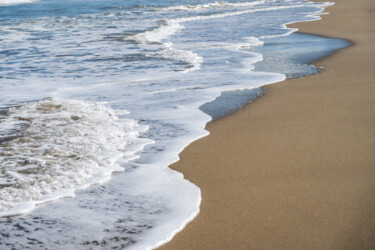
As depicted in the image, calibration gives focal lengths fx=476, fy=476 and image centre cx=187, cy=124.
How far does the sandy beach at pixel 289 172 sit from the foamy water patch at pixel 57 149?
65 cm

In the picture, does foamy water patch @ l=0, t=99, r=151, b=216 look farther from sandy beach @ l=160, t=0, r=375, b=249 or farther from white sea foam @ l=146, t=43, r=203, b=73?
white sea foam @ l=146, t=43, r=203, b=73

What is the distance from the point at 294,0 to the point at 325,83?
75.0 feet

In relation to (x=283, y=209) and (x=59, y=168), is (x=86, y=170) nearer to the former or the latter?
(x=59, y=168)

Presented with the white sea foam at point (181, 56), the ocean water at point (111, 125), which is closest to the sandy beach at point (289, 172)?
the ocean water at point (111, 125)

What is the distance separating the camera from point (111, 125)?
4.94 m

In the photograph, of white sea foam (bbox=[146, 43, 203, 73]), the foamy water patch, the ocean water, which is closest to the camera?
the ocean water

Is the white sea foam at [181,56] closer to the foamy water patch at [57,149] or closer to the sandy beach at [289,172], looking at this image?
the sandy beach at [289,172]

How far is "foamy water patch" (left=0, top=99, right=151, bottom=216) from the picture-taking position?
3428 mm

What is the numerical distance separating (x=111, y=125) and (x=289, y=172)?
6.89 feet

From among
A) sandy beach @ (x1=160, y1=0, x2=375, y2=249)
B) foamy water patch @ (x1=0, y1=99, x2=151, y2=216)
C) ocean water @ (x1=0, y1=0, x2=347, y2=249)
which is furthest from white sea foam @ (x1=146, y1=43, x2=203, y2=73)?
foamy water patch @ (x1=0, y1=99, x2=151, y2=216)

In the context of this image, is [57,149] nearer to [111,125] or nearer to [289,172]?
[111,125]

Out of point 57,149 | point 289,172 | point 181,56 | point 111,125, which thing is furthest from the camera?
point 181,56

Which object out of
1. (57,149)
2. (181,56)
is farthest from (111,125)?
(181,56)

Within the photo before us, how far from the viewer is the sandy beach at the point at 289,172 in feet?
8.94
